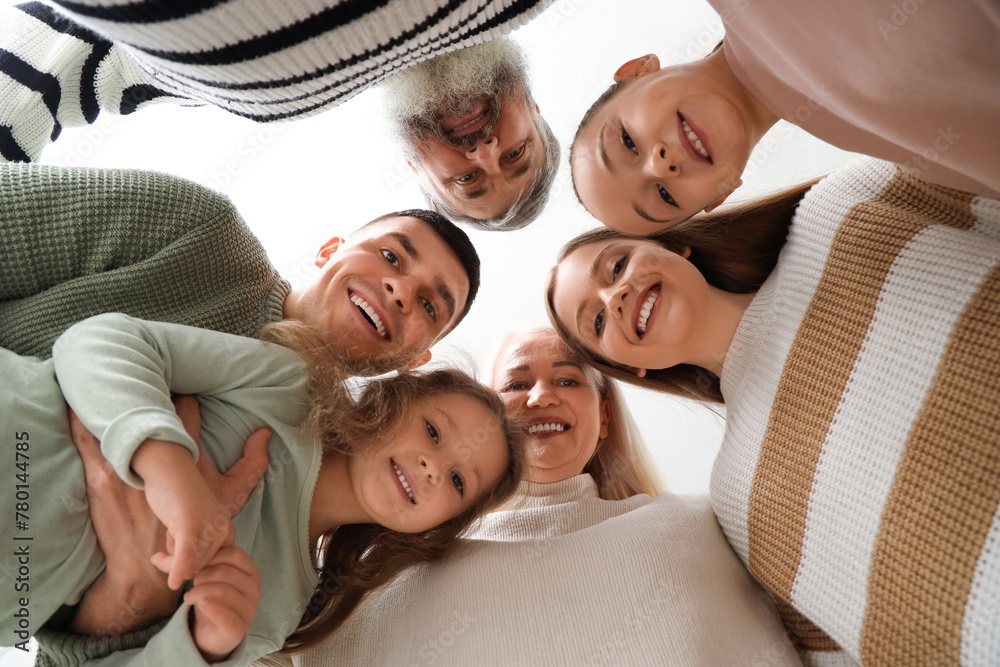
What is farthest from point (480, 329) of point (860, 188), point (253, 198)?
point (860, 188)

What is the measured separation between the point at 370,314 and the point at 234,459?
39 centimetres

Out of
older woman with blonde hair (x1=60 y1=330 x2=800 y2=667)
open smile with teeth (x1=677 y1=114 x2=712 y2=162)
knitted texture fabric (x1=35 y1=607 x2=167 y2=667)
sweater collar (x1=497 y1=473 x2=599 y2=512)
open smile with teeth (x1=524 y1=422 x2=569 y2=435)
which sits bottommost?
sweater collar (x1=497 y1=473 x2=599 y2=512)

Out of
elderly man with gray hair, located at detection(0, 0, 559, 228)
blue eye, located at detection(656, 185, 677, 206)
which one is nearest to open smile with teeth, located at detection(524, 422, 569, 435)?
blue eye, located at detection(656, 185, 677, 206)

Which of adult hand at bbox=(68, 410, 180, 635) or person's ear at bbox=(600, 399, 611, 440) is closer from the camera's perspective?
adult hand at bbox=(68, 410, 180, 635)

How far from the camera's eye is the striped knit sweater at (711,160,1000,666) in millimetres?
957

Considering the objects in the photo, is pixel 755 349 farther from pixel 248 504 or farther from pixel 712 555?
pixel 248 504

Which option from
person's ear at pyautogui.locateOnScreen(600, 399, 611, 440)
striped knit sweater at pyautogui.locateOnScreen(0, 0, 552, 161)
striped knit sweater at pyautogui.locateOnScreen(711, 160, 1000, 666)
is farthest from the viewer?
person's ear at pyautogui.locateOnScreen(600, 399, 611, 440)

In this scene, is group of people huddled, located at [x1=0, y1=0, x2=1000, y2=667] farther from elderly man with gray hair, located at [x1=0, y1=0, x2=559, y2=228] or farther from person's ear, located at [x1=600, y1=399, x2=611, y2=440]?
person's ear, located at [x1=600, y1=399, x2=611, y2=440]

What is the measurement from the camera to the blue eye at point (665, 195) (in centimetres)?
132

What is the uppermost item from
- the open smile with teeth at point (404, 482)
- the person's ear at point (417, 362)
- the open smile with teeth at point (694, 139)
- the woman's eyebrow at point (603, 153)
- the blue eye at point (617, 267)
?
the open smile with teeth at point (694, 139)

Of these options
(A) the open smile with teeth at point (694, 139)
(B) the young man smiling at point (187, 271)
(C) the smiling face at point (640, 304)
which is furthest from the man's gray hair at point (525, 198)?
(A) the open smile with teeth at point (694, 139)

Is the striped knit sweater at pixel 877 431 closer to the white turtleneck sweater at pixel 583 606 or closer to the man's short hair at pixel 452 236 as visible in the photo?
the white turtleneck sweater at pixel 583 606

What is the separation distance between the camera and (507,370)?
174cm

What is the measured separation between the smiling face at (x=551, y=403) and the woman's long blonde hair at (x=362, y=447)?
6.6 inches
